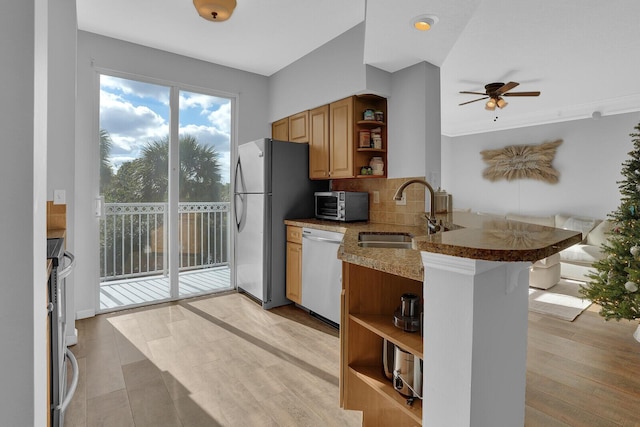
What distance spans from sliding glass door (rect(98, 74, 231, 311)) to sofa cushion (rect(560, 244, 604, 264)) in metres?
4.78

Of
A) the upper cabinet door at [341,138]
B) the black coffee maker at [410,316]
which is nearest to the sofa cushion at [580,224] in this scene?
the upper cabinet door at [341,138]

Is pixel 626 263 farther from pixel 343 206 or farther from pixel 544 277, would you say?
pixel 343 206

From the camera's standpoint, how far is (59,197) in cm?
240

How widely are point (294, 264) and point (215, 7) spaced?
231cm

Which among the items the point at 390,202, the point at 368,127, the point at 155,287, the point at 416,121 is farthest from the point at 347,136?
the point at 155,287

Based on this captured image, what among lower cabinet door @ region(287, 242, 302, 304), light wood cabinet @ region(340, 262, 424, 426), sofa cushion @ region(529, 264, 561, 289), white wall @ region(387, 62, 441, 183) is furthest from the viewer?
sofa cushion @ region(529, 264, 561, 289)

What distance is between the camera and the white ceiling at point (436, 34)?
2420mm

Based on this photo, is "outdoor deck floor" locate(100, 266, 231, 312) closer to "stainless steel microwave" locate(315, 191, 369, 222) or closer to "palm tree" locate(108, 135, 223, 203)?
"palm tree" locate(108, 135, 223, 203)

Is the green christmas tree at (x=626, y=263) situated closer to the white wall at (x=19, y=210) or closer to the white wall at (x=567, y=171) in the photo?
the white wall at (x=567, y=171)

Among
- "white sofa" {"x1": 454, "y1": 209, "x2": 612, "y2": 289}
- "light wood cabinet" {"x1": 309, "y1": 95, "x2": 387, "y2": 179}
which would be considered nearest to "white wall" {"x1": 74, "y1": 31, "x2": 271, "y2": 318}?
"light wood cabinet" {"x1": 309, "y1": 95, "x2": 387, "y2": 179}

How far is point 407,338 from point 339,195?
205cm

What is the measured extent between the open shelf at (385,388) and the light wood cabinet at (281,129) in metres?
3.07

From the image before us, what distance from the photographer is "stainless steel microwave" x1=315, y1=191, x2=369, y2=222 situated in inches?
125

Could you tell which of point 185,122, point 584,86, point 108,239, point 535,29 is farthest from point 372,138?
point 584,86
